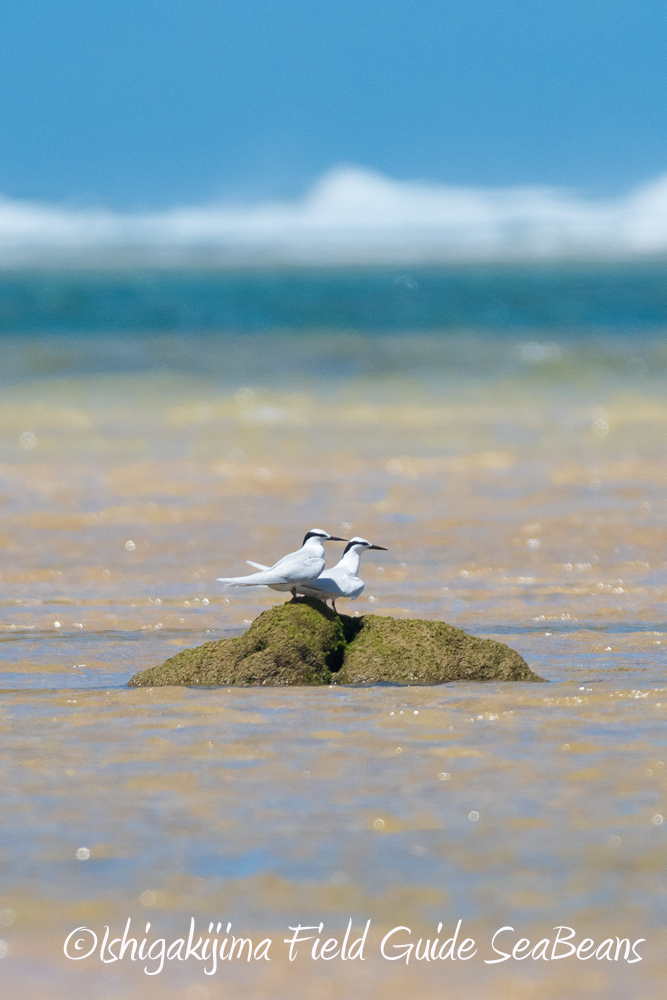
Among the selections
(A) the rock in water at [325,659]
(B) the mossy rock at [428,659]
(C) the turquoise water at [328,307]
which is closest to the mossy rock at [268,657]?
(A) the rock in water at [325,659]

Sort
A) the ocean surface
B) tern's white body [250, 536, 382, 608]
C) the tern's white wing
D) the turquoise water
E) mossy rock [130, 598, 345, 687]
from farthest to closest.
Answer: the turquoise water < tern's white body [250, 536, 382, 608] < the tern's white wing < mossy rock [130, 598, 345, 687] < the ocean surface

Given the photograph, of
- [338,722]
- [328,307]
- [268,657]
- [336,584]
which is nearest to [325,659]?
[268,657]

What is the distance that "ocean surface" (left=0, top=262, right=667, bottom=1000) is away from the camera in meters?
3.66

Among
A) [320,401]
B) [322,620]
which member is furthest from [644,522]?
[320,401]

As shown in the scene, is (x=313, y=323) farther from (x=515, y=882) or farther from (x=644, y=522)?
(x=515, y=882)

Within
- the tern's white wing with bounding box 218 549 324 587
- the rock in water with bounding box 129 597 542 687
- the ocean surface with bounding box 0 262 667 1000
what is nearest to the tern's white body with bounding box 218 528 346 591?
the tern's white wing with bounding box 218 549 324 587

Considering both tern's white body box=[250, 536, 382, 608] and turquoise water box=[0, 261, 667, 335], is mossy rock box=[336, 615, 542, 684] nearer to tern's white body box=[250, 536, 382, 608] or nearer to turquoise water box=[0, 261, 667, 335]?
tern's white body box=[250, 536, 382, 608]

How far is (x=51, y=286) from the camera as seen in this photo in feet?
166

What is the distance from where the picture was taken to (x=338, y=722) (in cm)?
539

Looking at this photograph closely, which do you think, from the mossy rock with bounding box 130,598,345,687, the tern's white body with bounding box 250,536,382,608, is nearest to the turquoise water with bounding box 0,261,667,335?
the tern's white body with bounding box 250,536,382,608

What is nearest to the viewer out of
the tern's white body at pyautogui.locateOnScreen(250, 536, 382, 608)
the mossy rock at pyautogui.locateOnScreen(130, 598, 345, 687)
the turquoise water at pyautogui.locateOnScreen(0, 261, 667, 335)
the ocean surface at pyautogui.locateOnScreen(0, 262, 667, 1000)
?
the ocean surface at pyautogui.locateOnScreen(0, 262, 667, 1000)

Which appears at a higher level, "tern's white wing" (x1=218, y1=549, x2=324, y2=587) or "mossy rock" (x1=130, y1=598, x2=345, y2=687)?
"tern's white wing" (x1=218, y1=549, x2=324, y2=587)

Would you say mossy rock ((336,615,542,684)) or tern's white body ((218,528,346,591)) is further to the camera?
tern's white body ((218,528,346,591))

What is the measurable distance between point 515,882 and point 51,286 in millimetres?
48723
